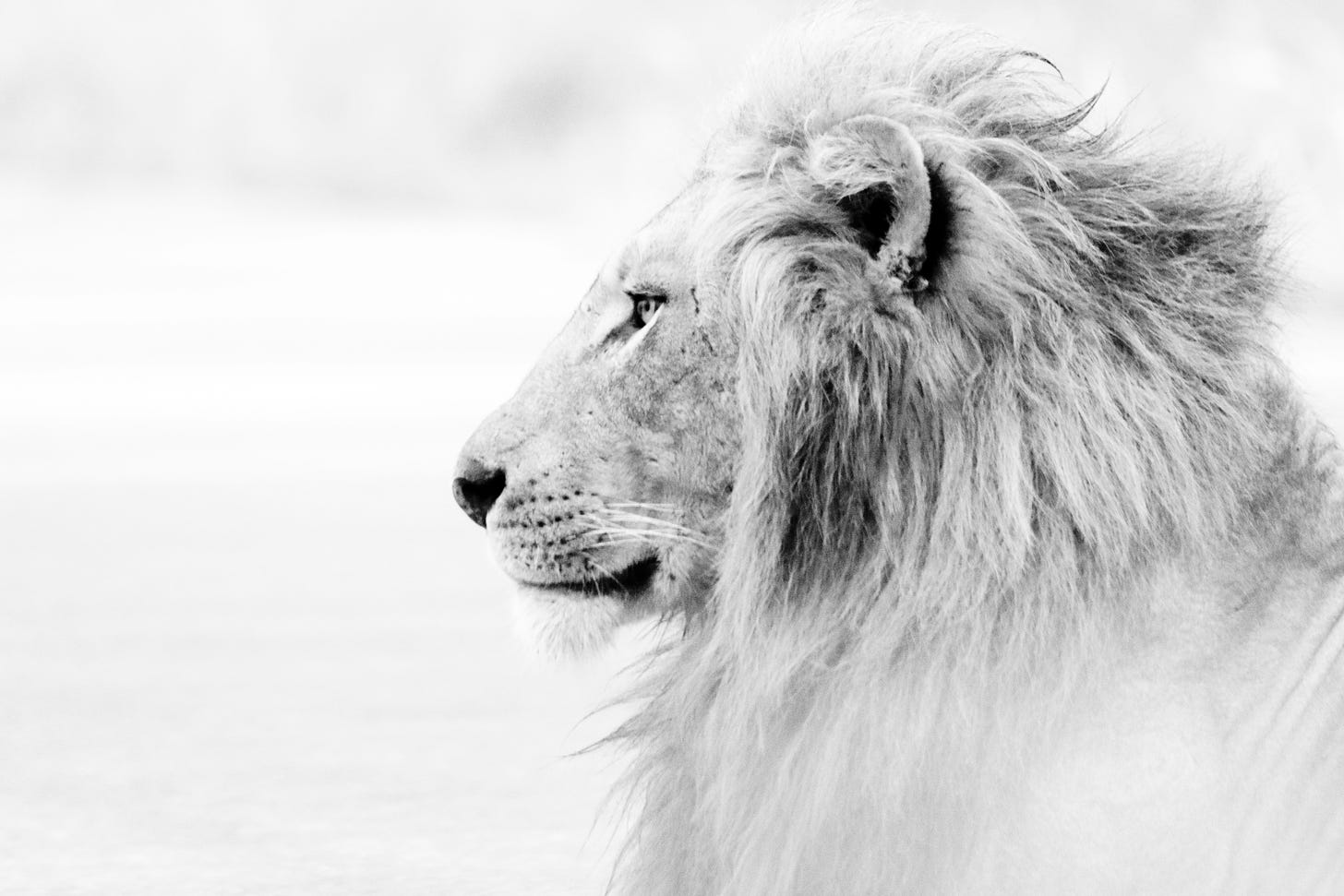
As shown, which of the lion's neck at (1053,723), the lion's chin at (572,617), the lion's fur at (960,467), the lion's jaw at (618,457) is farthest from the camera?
the lion's chin at (572,617)

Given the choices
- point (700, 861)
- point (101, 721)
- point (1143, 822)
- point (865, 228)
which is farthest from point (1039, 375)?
point (101, 721)

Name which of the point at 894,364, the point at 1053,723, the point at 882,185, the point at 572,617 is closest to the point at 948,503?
the point at 894,364

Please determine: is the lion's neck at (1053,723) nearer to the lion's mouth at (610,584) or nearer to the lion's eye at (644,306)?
the lion's mouth at (610,584)

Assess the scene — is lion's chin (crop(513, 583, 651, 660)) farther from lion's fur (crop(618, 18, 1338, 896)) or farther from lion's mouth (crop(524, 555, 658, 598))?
lion's fur (crop(618, 18, 1338, 896))

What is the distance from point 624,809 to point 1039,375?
0.88 metres

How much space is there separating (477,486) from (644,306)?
326 mm

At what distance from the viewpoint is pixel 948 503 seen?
213 centimetres

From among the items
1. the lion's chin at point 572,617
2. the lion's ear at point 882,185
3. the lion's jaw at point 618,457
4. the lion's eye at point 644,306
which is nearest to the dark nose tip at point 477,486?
the lion's jaw at point 618,457

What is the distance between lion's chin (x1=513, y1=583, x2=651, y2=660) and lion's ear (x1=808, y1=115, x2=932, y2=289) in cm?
59

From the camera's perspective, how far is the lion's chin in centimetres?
238

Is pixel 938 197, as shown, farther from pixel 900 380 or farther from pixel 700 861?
pixel 700 861

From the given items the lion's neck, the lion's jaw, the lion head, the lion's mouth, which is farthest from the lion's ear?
the lion's mouth

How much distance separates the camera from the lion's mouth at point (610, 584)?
2.35 m

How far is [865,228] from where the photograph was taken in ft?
7.23
